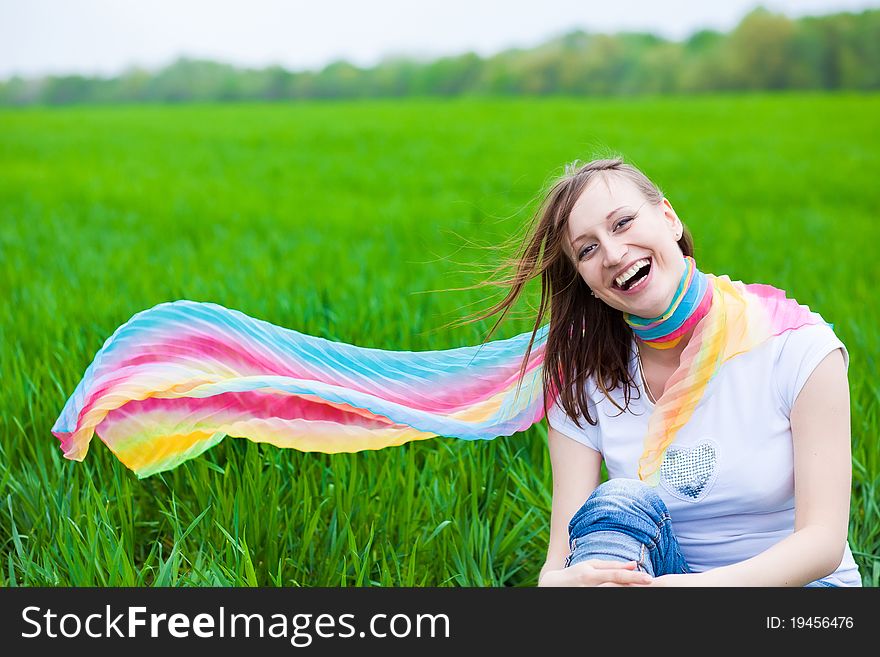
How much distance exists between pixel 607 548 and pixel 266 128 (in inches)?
545

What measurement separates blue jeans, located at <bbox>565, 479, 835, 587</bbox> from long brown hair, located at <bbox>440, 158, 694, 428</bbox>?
0.26m

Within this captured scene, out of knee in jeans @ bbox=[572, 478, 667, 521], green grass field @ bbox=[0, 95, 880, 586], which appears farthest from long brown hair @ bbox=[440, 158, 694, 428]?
knee in jeans @ bbox=[572, 478, 667, 521]

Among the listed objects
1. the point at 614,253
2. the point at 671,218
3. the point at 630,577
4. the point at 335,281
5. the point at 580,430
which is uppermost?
the point at 335,281

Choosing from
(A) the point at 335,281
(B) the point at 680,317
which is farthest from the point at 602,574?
(A) the point at 335,281

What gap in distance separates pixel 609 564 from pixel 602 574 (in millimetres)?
22

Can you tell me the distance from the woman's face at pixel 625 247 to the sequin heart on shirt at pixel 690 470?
0.28 m

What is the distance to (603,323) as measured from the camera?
1.98 metres

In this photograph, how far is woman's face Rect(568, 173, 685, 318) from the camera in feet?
5.80

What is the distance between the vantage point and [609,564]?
5.32 feet

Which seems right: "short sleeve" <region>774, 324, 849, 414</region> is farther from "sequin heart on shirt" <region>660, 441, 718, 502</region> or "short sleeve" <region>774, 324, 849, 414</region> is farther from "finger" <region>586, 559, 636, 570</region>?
"finger" <region>586, 559, 636, 570</region>

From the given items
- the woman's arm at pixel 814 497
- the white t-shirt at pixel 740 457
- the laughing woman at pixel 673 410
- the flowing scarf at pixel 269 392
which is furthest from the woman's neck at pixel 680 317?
the flowing scarf at pixel 269 392

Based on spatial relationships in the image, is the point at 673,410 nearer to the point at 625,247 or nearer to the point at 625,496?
the point at 625,496

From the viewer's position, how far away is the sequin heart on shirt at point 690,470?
179 cm
